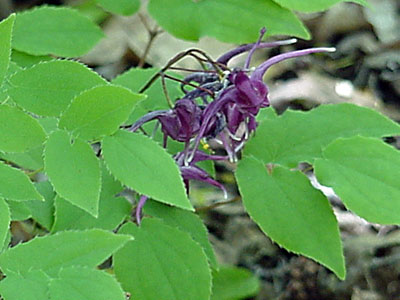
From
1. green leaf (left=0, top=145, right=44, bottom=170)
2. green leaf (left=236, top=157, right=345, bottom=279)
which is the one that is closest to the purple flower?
green leaf (left=236, top=157, right=345, bottom=279)

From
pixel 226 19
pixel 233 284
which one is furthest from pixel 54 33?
pixel 233 284

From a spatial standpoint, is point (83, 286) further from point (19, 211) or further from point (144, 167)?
point (19, 211)

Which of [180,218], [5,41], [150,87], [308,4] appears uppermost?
[5,41]

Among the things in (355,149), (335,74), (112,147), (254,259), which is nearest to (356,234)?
(254,259)

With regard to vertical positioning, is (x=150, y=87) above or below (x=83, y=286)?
below

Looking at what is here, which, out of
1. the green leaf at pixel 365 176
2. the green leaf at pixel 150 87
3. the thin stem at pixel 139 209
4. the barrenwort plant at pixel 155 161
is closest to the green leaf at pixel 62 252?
the barrenwort plant at pixel 155 161

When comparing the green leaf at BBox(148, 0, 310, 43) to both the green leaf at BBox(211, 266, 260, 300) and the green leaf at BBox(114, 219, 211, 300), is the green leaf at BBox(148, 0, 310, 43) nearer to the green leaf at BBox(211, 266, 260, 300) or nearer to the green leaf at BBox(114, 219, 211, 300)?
the green leaf at BBox(114, 219, 211, 300)

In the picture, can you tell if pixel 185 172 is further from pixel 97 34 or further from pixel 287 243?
pixel 97 34
